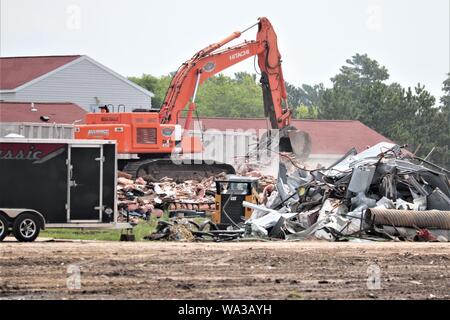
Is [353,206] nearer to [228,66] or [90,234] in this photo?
[90,234]

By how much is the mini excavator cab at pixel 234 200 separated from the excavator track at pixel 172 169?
368 inches

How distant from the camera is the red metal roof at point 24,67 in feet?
245

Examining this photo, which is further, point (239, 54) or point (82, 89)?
point (82, 89)

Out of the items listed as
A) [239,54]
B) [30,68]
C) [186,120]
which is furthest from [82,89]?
[186,120]

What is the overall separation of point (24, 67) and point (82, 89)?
Answer: 411cm

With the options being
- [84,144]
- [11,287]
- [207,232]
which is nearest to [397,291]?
[11,287]

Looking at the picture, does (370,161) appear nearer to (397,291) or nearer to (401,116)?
(397,291)

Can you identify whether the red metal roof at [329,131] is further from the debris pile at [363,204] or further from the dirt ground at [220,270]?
the dirt ground at [220,270]

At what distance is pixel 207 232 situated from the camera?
27344mm

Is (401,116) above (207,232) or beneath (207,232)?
above

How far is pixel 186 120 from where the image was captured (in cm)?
4544

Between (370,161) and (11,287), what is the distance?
52.9 ft

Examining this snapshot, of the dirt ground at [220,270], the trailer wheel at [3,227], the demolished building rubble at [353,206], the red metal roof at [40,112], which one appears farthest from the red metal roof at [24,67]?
the dirt ground at [220,270]

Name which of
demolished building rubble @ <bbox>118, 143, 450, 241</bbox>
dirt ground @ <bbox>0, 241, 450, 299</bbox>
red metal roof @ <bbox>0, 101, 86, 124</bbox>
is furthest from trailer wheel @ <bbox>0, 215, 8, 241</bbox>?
red metal roof @ <bbox>0, 101, 86, 124</bbox>
